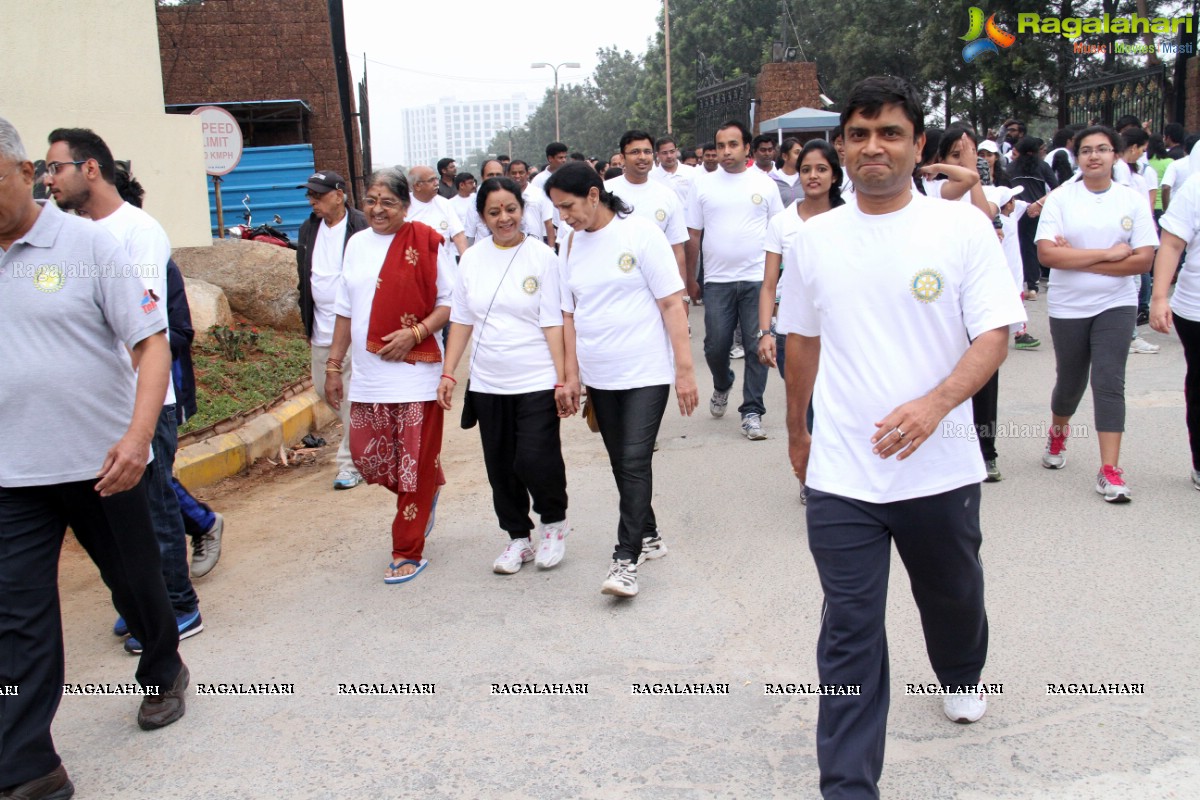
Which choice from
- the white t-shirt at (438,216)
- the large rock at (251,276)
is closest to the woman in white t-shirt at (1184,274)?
the white t-shirt at (438,216)

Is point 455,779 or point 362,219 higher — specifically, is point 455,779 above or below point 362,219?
below

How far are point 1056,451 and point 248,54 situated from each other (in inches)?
645

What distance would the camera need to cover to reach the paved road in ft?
10.8

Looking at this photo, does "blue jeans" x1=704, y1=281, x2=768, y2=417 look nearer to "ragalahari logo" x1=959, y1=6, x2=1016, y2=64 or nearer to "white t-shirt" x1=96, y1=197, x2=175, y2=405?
"white t-shirt" x1=96, y1=197, x2=175, y2=405

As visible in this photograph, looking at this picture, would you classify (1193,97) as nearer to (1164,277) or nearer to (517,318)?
(1164,277)

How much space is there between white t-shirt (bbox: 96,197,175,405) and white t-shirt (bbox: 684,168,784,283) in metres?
4.39

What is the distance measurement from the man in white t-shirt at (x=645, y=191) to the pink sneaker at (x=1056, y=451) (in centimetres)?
306

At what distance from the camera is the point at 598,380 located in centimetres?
495

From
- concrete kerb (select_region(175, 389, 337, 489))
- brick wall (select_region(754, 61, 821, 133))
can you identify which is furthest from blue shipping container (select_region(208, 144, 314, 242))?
brick wall (select_region(754, 61, 821, 133))

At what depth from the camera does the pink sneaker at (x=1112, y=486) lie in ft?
18.4

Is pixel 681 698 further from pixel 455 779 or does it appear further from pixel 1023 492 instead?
pixel 1023 492

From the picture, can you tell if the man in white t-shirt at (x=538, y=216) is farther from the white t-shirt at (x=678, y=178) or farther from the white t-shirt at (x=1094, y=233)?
the white t-shirt at (x=1094, y=233)

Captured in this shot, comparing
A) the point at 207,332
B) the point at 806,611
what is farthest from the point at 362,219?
the point at 806,611

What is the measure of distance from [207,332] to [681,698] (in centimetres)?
668
